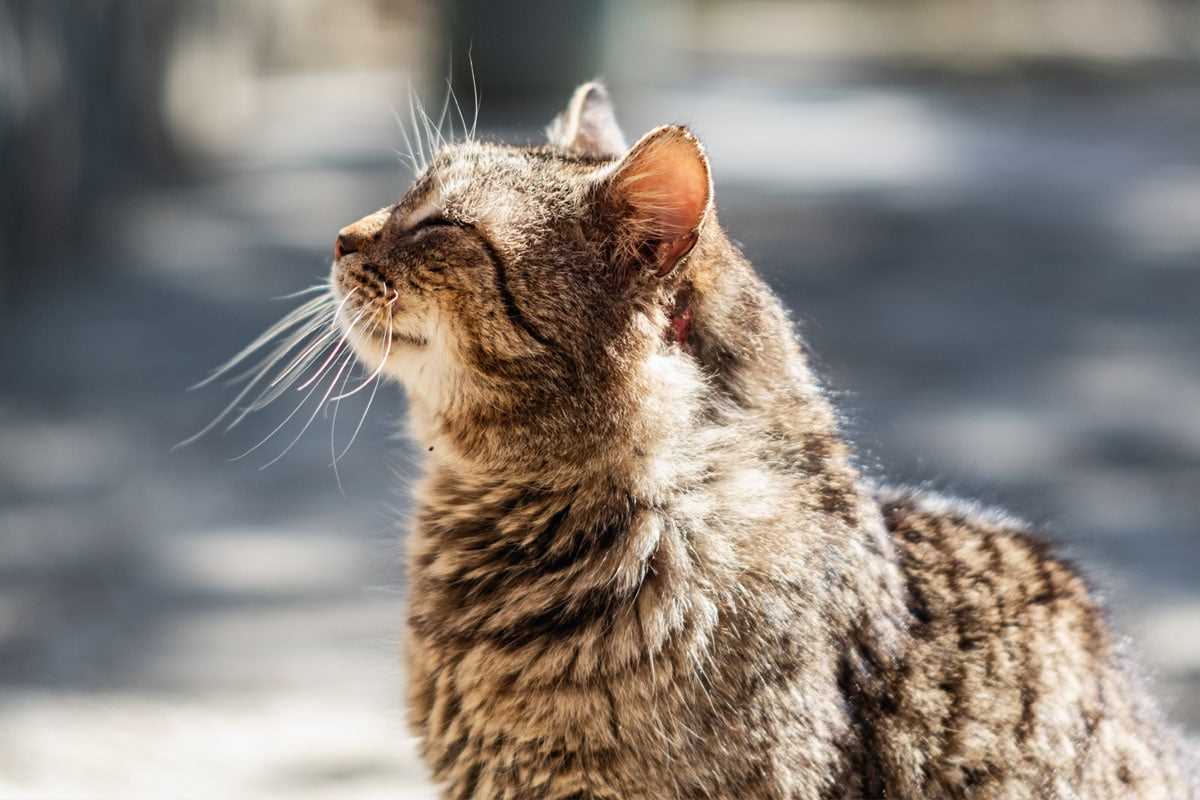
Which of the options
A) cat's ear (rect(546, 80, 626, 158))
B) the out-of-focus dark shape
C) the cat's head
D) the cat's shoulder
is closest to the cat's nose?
the cat's head

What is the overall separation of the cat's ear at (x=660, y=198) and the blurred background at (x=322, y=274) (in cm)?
68

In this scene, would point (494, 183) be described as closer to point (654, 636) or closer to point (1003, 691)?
point (654, 636)

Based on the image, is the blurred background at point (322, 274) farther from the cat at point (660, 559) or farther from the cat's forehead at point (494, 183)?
the cat's forehead at point (494, 183)

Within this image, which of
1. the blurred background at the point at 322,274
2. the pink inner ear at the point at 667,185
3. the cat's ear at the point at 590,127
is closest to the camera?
the pink inner ear at the point at 667,185

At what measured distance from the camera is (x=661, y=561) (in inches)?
108

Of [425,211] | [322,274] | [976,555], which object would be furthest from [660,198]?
[322,274]

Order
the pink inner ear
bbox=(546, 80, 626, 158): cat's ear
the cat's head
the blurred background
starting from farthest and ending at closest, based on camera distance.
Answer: the blurred background
bbox=(546, 80, 626, 158): cat's ear
the cat's head
the pink inner ear

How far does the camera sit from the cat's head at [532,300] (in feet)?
8.77

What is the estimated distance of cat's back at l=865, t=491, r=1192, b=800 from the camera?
267cm

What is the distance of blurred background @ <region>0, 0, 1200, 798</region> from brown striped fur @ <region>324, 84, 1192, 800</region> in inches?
13.7

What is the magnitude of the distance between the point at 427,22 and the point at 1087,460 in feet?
22.0

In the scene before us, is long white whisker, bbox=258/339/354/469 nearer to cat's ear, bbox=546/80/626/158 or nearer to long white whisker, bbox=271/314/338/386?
long white whisker, bbox=271/314/338/386

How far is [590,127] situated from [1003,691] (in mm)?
1266

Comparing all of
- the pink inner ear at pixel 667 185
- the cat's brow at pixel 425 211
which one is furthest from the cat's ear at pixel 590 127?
the pink inner ear at pixel 667 185
